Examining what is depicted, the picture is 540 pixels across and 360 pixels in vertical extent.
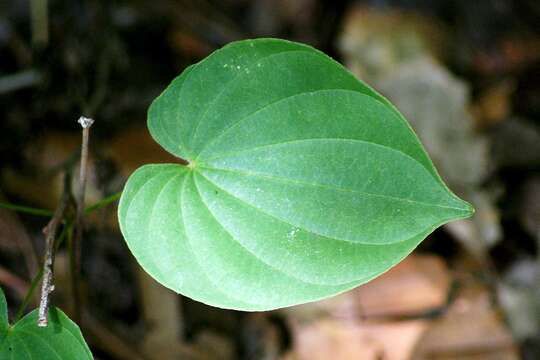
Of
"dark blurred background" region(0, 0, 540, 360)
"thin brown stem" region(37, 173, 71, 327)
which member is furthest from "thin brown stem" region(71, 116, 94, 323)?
"dark blurred background" region(0, 0, 540, 360)

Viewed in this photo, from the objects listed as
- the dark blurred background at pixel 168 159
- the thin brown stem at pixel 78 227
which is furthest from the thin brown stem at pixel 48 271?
the dark blurred background at pixel 168 159

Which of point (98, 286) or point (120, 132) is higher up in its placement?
point (120, 132)

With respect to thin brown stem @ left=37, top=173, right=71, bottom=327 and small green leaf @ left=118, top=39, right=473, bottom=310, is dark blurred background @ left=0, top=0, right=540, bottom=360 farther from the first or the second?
small green leaf @ left=118, top=39, right=473, bottom=310

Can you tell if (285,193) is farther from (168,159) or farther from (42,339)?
(168,159)

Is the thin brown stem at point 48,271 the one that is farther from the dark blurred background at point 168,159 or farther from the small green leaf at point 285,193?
the dark blurred background at point 168,159

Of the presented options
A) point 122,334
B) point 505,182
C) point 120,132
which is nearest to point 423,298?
point 505,182

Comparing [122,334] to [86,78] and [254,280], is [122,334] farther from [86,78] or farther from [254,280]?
[254,280]
